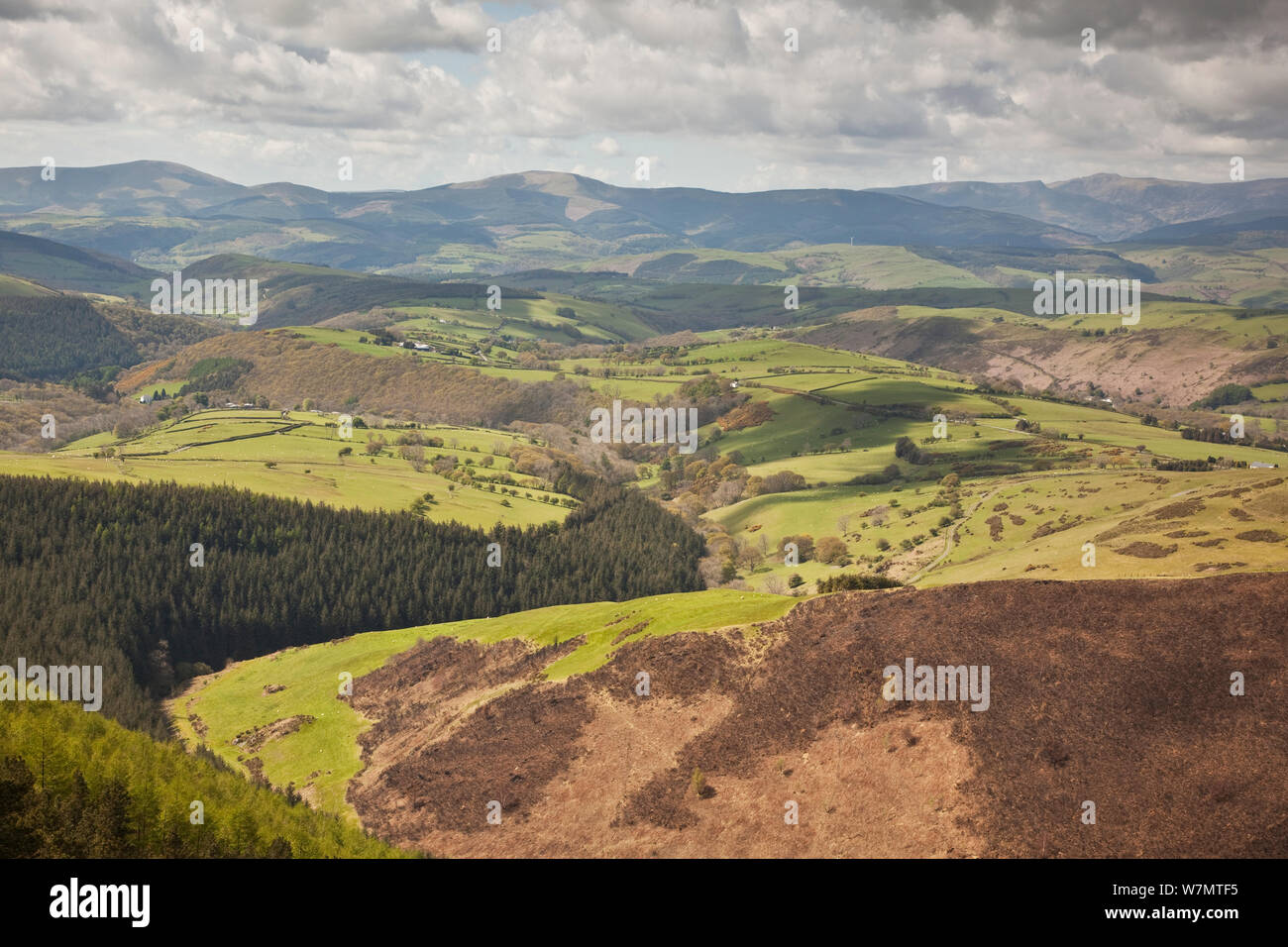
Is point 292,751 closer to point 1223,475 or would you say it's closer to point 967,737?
point 967,737

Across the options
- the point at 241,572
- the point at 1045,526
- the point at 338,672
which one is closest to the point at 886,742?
the point at 338,672

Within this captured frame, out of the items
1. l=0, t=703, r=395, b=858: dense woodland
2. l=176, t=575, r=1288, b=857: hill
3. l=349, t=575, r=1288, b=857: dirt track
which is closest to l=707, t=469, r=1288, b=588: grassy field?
l=176, t=575, r=1288, b=857: hill

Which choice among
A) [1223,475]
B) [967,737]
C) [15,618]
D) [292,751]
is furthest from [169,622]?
[1223,475]

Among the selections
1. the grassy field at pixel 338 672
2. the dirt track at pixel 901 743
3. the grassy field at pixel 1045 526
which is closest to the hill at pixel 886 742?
the dirt track at pixel 901 743

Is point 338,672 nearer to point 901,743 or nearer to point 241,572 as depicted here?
point 241,572

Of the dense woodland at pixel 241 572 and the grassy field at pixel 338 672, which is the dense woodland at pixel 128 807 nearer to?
the grassy field at pixel 338 672

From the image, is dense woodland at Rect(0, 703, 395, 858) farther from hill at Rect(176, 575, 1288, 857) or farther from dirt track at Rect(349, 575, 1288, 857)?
dirt track at Rect(349, 575, 1288, 857)
